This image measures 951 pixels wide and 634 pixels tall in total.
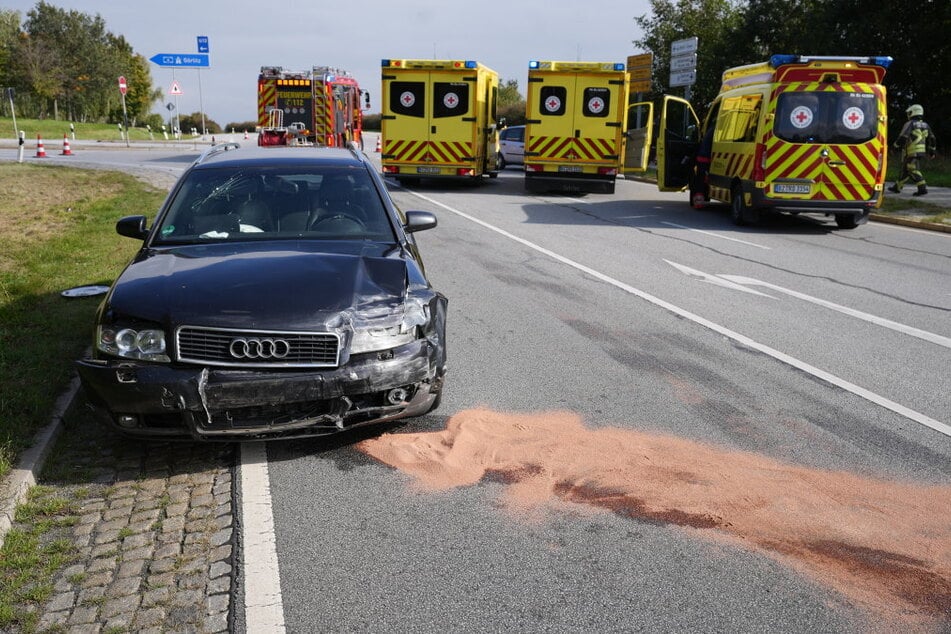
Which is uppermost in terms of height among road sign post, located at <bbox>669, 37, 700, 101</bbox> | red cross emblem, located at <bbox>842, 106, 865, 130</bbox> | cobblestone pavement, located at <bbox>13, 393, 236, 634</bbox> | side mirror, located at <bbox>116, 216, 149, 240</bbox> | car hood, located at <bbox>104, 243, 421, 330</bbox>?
road sign post, located at <bbox>669, 37, 700, 101</bbox>

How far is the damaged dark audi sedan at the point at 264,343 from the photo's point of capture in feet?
13.9

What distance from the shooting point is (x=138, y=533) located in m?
3.82

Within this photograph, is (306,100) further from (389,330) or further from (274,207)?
(389,330)

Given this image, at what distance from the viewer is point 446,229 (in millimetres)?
14570

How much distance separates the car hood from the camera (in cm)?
434

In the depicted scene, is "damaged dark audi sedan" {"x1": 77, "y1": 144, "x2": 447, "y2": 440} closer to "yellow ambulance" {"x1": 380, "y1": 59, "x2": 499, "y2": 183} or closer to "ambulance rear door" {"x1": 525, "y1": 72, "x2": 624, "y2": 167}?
"ambulance rear door" {"x1": 525, "y1": 72, "x2": 624, "y2": 167}

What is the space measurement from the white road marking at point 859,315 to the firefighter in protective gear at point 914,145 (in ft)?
36.3

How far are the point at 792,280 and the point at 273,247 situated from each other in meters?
7.06

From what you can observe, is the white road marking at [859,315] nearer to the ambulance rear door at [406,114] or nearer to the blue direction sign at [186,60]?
the ambulance rear door at [406,114]

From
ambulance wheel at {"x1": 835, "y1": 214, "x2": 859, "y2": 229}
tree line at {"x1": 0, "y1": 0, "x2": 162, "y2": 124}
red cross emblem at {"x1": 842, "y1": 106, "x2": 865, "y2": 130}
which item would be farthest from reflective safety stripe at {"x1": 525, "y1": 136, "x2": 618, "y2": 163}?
tree line at {"x1": 0, "y1": 0, "x2": 162, "y2": 124}

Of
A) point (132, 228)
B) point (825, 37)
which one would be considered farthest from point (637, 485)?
point (825, 37)

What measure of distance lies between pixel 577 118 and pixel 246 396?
1834 centimetres

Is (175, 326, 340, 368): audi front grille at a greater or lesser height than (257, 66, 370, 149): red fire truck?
lesser

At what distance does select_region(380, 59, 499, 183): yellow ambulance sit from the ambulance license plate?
9680 millimetres
